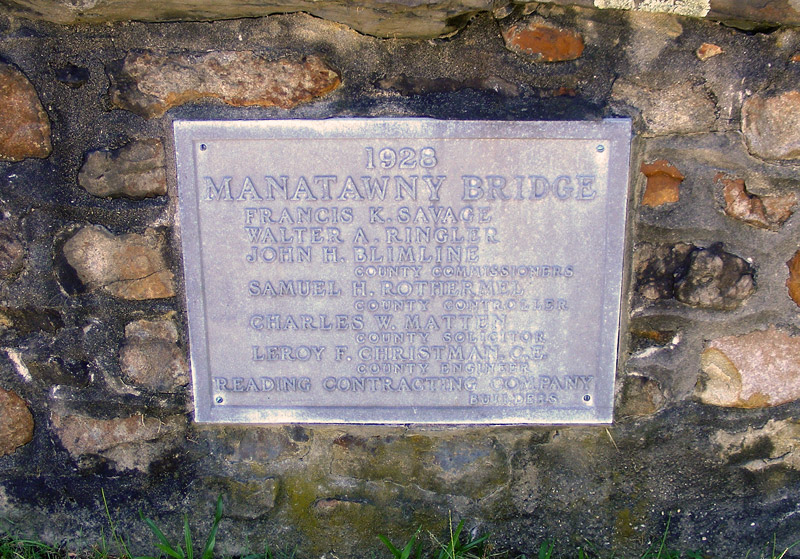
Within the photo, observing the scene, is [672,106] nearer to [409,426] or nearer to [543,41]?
[543,41]

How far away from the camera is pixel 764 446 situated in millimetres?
1433

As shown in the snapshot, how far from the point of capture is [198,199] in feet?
4.22

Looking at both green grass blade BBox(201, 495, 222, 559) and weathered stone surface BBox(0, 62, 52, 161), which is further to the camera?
green grass blade BBox(201, 495, 222, 559)

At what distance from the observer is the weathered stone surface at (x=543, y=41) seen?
120 cm

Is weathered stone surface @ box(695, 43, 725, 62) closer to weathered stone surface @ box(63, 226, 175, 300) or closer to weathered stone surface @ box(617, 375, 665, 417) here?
weathered stone surface @ box(617, 375, 665, 417)

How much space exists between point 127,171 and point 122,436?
2.49 ft

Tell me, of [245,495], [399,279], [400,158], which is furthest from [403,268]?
[245,495]

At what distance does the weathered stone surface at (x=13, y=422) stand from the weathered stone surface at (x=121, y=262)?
1.39 feet

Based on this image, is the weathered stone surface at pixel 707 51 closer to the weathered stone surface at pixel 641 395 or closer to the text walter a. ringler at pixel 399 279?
the text walter a. ringler at pixel 399 279

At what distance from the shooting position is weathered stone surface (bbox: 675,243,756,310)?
131 centimetres

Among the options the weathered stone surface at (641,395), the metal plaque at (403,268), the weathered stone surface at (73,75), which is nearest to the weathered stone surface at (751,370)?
the weathered stone surface at (641,395)

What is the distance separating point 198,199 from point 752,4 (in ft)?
4.42

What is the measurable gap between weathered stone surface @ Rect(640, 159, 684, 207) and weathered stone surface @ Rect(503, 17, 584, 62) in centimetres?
34

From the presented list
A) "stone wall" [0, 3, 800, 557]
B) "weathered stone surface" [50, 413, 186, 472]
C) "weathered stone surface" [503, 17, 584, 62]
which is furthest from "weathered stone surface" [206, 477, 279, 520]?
"weathered stone surface" [503, 17, 584, 62]
